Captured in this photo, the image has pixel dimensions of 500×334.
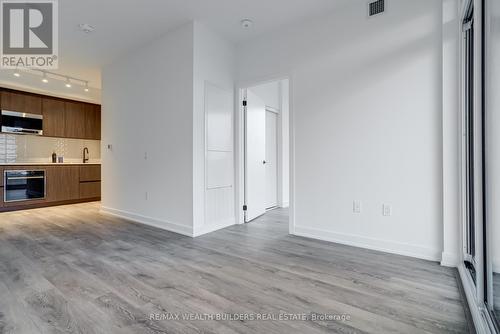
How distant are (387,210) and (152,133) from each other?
11.0ft

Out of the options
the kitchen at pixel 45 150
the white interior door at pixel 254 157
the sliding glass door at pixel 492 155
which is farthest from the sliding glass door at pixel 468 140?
the kitchen at pixel 45 150

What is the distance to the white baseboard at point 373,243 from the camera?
8.17 ft

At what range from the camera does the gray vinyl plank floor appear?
1.51 meters

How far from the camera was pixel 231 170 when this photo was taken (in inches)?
156

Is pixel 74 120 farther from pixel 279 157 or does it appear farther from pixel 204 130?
pixel 279 157

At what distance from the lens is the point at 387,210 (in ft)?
8.87

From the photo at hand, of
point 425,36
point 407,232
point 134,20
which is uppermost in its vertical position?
point 134,20

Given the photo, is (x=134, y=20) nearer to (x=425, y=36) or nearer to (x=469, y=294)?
(x=425, y=36)

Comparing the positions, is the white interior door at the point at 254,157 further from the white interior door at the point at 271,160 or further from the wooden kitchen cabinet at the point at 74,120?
the wooden kitchen cabinet at the point at 74,120

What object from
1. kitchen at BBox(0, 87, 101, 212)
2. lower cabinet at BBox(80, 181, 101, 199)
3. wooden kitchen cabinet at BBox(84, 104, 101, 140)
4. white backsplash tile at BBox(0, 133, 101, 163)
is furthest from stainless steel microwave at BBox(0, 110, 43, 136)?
lower cabinet at BBox(80, 181, 101, 199)

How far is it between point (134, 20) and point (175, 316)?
349 centimetres

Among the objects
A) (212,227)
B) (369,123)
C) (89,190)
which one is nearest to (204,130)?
(212,227)

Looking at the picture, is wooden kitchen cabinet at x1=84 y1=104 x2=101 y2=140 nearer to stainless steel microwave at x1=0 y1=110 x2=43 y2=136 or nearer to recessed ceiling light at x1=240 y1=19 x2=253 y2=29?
stainless steel microwave at x1=0 y1=110 x2=43 y2=136

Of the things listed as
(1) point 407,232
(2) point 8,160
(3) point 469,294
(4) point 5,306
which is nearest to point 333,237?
(1) point 407,232
